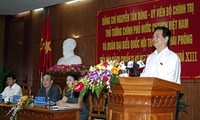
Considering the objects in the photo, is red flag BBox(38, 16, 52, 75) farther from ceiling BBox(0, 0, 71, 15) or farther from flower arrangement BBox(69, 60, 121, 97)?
flower arrangement BBox(69, 60, 121, 97)

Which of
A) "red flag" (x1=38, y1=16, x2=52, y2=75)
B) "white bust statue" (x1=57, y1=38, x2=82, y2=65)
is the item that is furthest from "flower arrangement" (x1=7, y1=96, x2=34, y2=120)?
"red flag" (x1=38, y1=16, x2=52, y2=75)

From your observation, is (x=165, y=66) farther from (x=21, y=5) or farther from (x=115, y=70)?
(x=21, y=5)

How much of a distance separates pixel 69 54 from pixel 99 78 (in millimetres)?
3840

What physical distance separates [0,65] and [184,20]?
212 inches

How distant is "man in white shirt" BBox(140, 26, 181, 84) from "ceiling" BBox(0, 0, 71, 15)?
4.12 m

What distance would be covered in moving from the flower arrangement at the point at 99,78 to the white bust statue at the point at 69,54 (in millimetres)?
3603

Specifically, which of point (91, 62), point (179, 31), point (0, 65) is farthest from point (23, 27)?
point (179, 31)

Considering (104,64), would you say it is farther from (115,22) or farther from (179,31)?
(115,22)

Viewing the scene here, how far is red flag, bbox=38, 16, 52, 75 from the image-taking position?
21.1 feet

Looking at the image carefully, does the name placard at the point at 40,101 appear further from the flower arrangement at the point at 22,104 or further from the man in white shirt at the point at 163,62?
the man in white shirt at the point at 163,62

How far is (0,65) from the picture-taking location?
7754 millimetres

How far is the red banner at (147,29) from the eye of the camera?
4.14m

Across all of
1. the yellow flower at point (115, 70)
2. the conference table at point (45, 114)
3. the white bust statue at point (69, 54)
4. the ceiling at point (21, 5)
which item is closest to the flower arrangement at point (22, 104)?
the conference table at point (45, 114)

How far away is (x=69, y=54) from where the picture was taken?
19.0 feet
